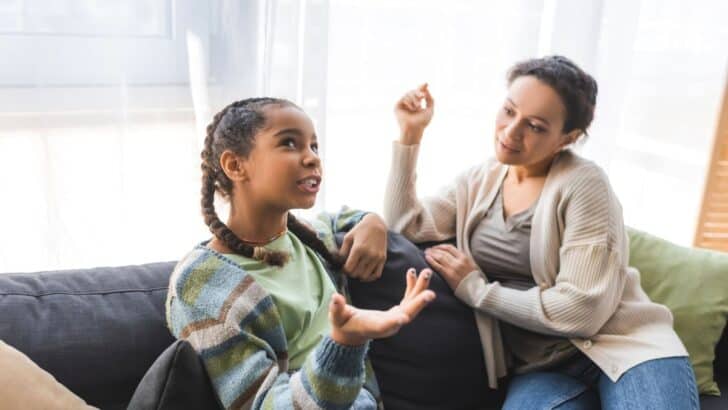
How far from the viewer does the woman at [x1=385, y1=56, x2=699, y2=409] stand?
145cm

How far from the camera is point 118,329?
A: 1269 mm

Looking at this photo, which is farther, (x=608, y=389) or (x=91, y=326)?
(x=608, y=389)

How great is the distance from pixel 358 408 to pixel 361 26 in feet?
3.40

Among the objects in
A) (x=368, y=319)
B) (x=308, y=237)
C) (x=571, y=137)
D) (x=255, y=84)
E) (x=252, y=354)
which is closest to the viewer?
(x=368, y=319)

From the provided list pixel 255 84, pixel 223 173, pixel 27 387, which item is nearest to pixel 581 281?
pixel 223 173

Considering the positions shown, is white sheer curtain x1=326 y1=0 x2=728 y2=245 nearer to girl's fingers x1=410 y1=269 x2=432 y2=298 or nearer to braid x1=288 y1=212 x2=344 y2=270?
braid x1=288 y1=212 x2=344 y2=270

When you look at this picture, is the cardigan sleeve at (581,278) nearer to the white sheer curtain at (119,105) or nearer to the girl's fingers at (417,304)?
the girl's fingers at (417,304)

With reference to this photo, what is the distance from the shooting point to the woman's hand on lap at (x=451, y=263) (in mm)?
1558

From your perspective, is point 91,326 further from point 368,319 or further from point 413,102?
point 413,102

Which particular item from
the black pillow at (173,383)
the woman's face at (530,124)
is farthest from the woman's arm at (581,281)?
the black pillow at (173,383)

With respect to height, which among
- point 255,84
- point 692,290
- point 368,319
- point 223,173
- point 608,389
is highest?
point 255,84

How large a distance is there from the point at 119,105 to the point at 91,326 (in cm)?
54

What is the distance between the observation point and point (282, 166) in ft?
4.04

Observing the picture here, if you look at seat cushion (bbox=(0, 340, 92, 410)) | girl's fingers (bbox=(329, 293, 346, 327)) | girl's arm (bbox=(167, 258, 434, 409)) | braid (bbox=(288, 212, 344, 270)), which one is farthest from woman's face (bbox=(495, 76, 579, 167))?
seat cushion (bbox=(0, 340, 92, 410))
